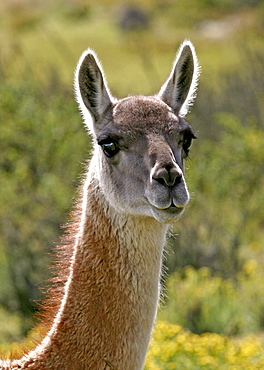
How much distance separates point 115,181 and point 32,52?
4296 cm

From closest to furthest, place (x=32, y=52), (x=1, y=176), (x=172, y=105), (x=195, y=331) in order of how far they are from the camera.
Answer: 1. (x=172, y=105)
2. (x=195, y=331)
3. (x=1, y=176)
4. (x=32, y=52)

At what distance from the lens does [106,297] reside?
4332mm

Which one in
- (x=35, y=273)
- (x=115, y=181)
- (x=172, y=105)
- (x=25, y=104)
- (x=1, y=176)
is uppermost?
(x=172, y=105)

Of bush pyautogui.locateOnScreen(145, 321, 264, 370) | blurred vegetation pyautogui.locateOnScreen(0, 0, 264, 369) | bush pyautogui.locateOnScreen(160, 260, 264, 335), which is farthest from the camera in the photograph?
blurred vegetation pyautogui.locateOnScreen(0, 0, 264, 369)

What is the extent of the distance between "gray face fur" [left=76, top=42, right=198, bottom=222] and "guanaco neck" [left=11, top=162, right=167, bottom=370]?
0.17m

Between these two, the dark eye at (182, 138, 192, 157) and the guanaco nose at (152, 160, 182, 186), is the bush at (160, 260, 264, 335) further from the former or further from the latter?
the guanaco nose at (152, 160, 182, 186)

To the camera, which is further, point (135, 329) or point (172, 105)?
point (172, 105)

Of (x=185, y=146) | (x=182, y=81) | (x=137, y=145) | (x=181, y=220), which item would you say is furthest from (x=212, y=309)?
(x=137, y=145)

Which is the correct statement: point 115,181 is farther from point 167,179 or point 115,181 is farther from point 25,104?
point 25,104

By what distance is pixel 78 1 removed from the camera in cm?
7900

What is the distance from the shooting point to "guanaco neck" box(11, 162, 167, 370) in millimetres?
4207

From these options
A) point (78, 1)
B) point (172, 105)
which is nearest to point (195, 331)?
point (172, 105)

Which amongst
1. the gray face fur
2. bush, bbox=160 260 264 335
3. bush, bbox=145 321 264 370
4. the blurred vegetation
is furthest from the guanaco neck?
bush, bbox=160 260 264 335

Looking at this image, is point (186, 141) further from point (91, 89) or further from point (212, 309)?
point (212, 309)
